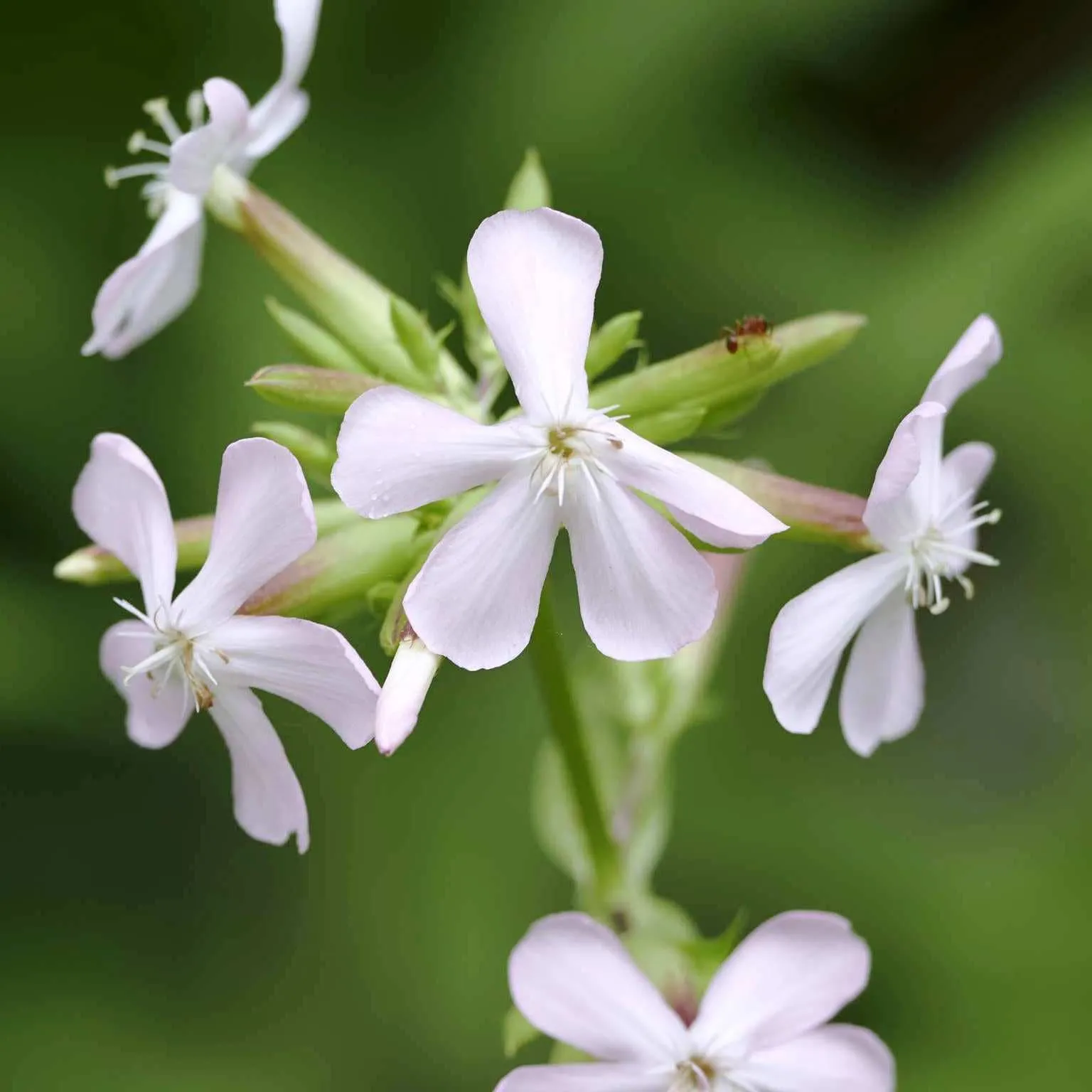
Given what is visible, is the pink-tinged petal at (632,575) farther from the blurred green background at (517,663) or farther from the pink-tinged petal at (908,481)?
the blurred green background at (517,663)

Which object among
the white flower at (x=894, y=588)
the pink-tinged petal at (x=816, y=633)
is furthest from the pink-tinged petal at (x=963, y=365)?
the pink-tinged petal at (x=816, y=633)

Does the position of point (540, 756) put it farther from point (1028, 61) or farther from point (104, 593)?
point (1028, 61)

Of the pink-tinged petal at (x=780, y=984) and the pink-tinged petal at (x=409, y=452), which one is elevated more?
the pink-tinged petal at (x=409, y=452)

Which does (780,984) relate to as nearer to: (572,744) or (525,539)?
(572,744)

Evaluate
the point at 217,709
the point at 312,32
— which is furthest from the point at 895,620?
the point at 312,32

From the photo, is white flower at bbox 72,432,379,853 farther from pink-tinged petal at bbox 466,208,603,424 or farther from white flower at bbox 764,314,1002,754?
white flower at bbox 764,314,1002,754

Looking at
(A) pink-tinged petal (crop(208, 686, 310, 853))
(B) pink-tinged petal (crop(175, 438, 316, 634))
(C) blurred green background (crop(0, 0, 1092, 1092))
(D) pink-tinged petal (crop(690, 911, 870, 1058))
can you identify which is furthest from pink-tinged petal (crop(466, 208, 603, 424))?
(C) blurred green background (crop(0, 0, 1092, 1092))
